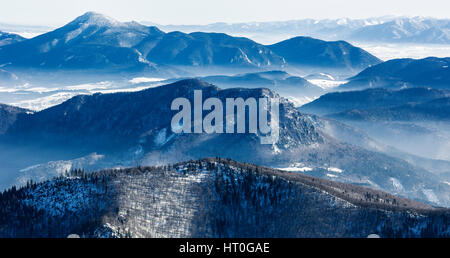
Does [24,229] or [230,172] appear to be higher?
[230,172]

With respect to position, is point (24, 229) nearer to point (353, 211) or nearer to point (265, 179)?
point (265, 179)

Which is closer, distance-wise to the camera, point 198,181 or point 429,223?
point 429,223

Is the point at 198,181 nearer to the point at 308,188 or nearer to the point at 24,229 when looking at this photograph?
the point at 308,188
